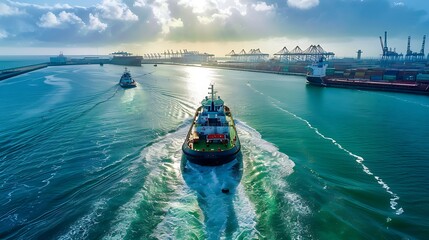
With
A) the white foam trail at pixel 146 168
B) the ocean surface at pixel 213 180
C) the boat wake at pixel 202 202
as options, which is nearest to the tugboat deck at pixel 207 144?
the boat wake at pixel 202 202

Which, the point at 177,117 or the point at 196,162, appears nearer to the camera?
the point at 196,162

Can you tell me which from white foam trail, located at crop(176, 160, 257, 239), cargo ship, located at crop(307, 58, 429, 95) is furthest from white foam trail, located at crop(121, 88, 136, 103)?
cargo ship, located at crop(307, 58, 429, 95)

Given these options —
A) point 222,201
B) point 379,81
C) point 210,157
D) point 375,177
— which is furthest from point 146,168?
point 379,81

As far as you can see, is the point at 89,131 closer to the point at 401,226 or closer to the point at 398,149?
the point at 401,226

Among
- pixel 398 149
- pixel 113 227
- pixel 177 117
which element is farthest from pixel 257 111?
pixel 113 227

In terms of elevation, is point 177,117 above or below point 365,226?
above
